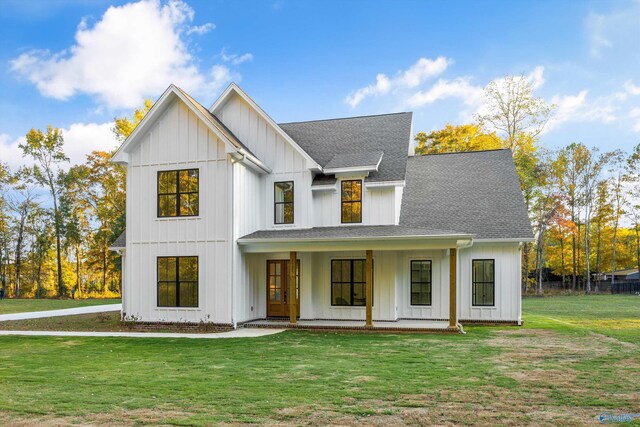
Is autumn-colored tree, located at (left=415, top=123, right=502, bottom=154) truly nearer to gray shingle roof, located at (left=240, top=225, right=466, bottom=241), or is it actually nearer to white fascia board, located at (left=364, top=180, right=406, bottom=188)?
white fascia board, located at (left=364, top=180, right=406, bottom=188)

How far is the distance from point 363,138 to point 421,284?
6.25 metres

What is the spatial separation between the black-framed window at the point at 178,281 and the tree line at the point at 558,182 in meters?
25.6

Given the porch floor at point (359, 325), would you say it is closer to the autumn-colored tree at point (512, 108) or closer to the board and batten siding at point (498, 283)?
the board and batten siding at point (498, 283)

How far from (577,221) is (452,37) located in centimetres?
2655

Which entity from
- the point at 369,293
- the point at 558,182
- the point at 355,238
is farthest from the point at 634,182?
the point at 355,238

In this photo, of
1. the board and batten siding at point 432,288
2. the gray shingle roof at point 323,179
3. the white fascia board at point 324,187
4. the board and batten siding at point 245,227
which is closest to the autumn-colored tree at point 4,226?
the board and batten siding at point 245,227

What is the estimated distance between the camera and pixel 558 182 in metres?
40.6

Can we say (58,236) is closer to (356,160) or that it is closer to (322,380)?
(356,160)

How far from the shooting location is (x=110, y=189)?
39625mm

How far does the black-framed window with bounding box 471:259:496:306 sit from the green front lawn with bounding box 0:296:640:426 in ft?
11.0

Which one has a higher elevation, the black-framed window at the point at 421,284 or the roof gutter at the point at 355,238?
the roof gutter at the point at 355,238

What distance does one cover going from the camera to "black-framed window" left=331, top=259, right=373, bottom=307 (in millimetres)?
16688

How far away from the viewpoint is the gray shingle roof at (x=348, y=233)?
14.5m

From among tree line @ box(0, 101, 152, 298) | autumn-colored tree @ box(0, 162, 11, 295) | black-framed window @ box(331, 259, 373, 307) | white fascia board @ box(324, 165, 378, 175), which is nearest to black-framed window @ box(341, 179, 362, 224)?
white fascia board @ box(324, 165, 378, 175)
